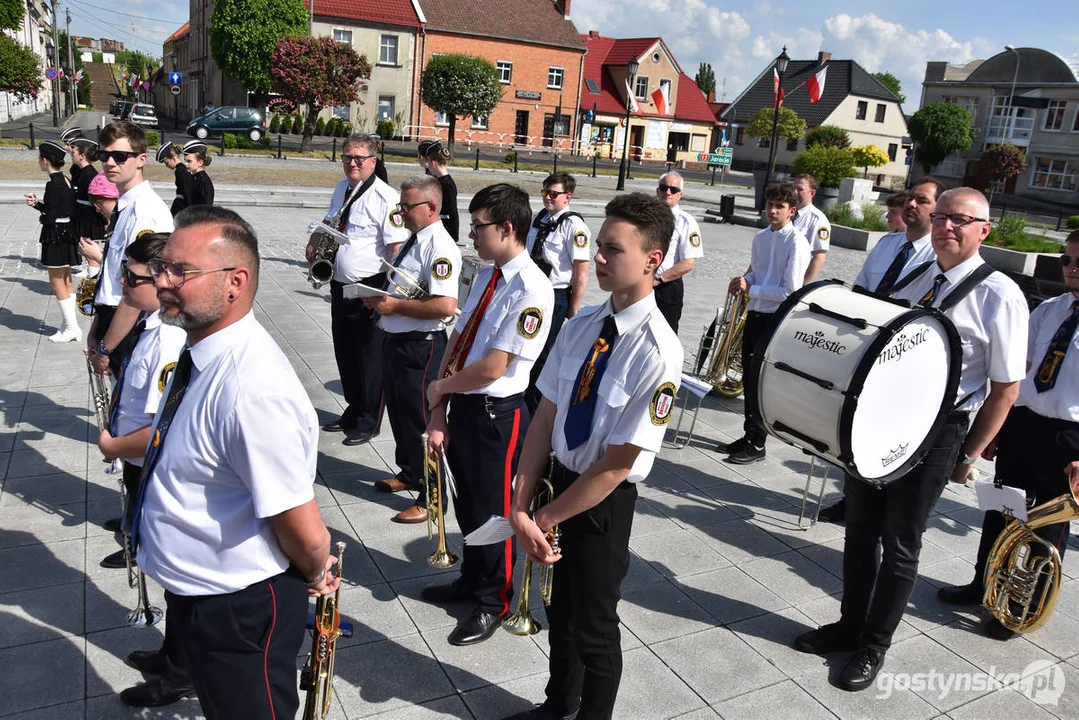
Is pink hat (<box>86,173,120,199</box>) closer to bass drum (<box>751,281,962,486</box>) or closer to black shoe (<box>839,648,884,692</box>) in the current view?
bass drum (<box>751,281,962,486</box>)

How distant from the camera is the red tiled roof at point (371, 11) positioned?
45.6 metres

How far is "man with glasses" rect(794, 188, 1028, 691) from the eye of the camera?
3.86 metres

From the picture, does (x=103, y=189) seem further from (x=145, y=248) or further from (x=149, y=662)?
(x=149, y=662)

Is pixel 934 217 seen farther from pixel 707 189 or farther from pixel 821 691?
pixel 707 189

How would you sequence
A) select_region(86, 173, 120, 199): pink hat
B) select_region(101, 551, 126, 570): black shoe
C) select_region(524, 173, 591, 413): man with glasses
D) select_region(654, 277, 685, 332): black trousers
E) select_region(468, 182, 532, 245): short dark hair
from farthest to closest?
select_region(654, 277, 685, 332): black trousers < select_region(524, 173, 591, 413): man with glasses < select_region(86, 173, 120, 199): pink hat < select_region(101, 551, 126, 570): black shoe < select_region(468, 182, 532, 245): short dark hair

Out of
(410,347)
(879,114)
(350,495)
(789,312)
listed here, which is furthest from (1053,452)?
(879,114)

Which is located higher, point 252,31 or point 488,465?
point 252,31

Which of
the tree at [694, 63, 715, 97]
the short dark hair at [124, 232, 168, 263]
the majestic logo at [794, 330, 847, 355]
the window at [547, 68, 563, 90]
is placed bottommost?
the majestic logo at [794, 330, 847, 355]

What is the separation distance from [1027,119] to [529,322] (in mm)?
65038

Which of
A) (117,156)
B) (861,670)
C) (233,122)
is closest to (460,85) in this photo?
(233,122)

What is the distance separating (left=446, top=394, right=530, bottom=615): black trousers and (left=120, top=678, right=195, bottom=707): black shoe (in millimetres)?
1448

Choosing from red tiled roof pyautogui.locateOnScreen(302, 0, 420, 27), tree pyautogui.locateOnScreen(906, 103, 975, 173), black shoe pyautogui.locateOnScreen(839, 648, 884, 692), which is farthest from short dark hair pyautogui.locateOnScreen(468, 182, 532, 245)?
tree pyautogui.locateOnScreen(906, 103, 975, 173)

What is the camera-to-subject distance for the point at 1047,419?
4352mm

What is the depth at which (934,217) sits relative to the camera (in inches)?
163
